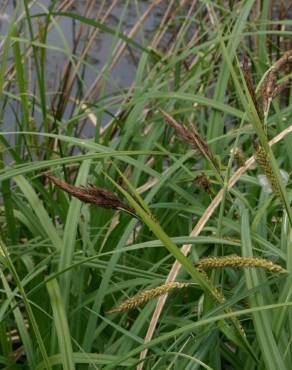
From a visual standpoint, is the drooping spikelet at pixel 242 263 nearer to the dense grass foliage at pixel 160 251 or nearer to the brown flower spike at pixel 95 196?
the dense grass foliage at pixel 160 251

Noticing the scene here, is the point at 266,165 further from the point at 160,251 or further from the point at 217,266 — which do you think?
the point at 160,251

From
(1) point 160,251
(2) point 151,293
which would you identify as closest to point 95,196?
(2) point 151,293

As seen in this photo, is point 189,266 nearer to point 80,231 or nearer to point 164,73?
point 80,231

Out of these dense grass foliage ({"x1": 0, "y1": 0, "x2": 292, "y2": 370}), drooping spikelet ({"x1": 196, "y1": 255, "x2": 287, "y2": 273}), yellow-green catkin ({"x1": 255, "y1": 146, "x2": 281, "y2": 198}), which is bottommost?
dense grass foliage ({"x1": 0, "y1": 0, "x2": 292, "y2": 370})

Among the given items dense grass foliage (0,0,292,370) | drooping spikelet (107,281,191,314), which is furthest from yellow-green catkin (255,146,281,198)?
drooping spikelet (107,281,191,314)

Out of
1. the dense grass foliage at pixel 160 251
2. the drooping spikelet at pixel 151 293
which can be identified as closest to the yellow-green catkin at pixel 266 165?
the dense grass foliage at pixel 160 251

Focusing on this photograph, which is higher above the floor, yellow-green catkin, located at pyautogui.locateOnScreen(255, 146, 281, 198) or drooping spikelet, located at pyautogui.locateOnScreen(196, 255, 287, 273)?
yellow-green catkin, located at pyautogui.locateOnScreen(255, 146, 281, 198)

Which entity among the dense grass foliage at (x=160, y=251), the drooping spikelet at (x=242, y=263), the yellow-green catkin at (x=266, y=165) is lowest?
the dense grass foliage at (x=160, y=251)

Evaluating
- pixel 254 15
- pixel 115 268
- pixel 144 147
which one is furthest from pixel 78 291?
pixel 254 15

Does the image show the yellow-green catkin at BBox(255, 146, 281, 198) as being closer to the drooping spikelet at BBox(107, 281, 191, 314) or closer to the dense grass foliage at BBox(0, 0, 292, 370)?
the dense grass foliage at BBox(0, 0, 292, 370)

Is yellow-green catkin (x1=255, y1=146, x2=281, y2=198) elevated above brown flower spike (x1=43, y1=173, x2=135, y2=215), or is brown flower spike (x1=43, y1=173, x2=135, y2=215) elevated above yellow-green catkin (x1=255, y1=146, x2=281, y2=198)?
yellow-green catkin (x1=255, y1=146, x2=281, y2=198)

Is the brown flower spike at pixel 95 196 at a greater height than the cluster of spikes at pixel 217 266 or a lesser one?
greater
